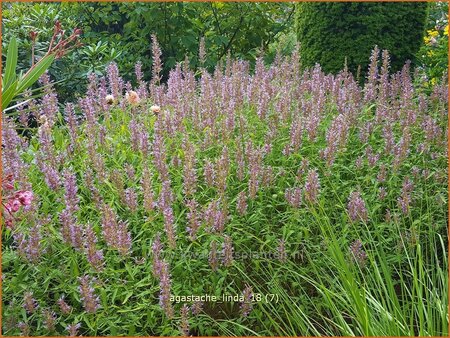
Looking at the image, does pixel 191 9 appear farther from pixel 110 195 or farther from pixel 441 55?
pixel 110 195

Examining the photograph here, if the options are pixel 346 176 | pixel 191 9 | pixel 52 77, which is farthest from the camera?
pixel 191 9

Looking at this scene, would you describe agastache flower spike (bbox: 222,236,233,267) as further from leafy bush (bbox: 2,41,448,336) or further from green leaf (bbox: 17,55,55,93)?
green leaf (bbox: 17,55,55,93)

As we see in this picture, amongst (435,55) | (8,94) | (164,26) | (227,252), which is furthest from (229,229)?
(164,26)

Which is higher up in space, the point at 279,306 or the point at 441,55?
the point at 441,55

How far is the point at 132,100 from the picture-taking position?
352 cm

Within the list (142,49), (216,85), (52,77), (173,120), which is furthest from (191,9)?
(173,120)

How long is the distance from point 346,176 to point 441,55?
6.33 ft

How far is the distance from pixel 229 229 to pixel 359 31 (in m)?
3.16

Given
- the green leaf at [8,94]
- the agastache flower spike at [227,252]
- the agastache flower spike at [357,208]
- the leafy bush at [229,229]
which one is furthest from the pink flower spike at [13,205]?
the agastache flower spike at [357,208]

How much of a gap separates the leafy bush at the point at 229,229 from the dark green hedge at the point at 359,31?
1.74 meters

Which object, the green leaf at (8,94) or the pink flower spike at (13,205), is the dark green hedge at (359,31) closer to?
the green leaf at (8,94)

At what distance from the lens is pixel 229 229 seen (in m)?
2.37

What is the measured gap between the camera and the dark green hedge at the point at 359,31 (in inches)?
191

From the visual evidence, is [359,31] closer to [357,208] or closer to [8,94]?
[357,208]
